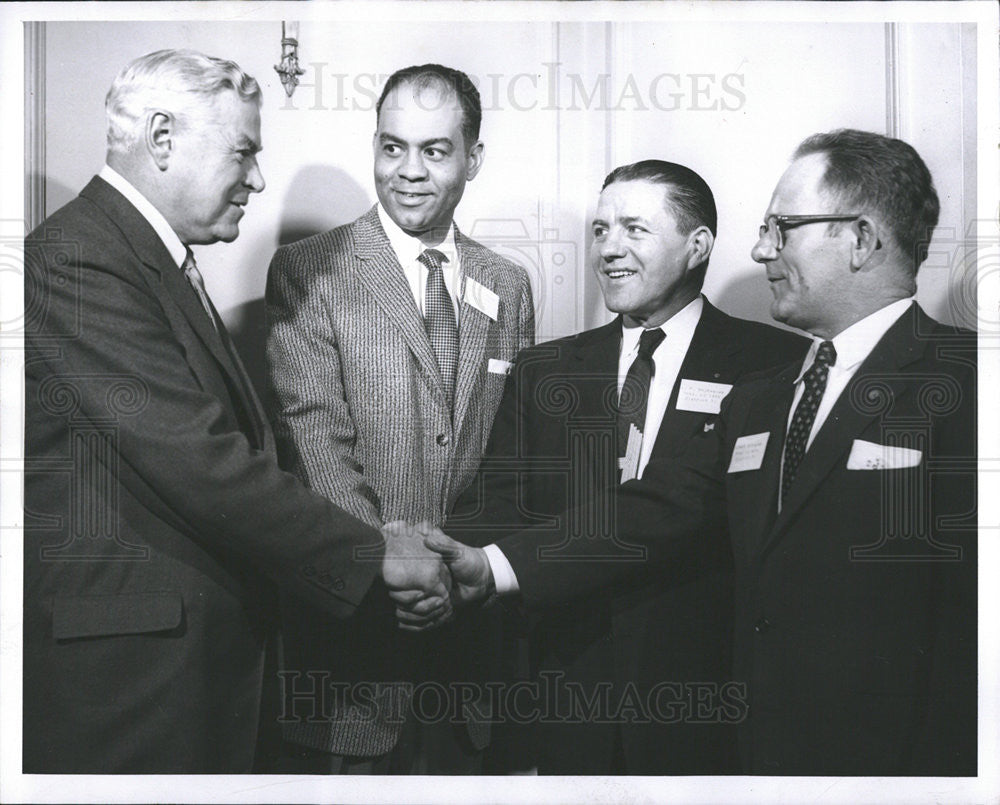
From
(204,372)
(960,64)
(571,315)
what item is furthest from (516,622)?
(960,64)

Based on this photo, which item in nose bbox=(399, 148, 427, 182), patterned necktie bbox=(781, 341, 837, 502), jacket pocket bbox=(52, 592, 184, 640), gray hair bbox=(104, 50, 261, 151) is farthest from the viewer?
nose bbox=(399, 148, 427, 182)

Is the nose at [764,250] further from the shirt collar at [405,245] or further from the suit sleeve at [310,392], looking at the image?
the suit sleeve at [310,392]

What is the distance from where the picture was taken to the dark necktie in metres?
2.86

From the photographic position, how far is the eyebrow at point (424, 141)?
290 centimetres

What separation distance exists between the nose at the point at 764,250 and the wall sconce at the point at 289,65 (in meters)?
1.22

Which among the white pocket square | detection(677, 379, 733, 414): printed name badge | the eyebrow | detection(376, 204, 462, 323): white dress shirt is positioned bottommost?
the white pocket square

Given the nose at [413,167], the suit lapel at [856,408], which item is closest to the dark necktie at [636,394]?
the suit lapel at [856,408]

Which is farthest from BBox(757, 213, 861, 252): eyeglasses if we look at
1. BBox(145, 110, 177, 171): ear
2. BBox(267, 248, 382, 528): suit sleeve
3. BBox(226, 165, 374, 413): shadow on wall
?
BBox(145, 110, 177, 171): ear

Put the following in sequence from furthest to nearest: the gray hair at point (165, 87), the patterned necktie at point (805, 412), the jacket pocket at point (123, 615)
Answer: the gray hair at point (165, 87) < the patterned necktie at point (805, 412) < the jacket pocket at point (123, 615)

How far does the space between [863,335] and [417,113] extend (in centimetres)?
122

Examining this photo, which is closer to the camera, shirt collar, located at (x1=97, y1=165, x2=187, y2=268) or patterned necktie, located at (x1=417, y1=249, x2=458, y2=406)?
shirt collar, located at (x1=97, y1=165, x2=187, y2=268)

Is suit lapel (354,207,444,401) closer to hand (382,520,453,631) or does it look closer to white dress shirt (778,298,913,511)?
hand (382,520,453,631)

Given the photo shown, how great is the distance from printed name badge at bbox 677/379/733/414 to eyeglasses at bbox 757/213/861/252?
1.21 ft

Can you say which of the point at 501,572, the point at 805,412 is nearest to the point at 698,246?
the point at 805,412
